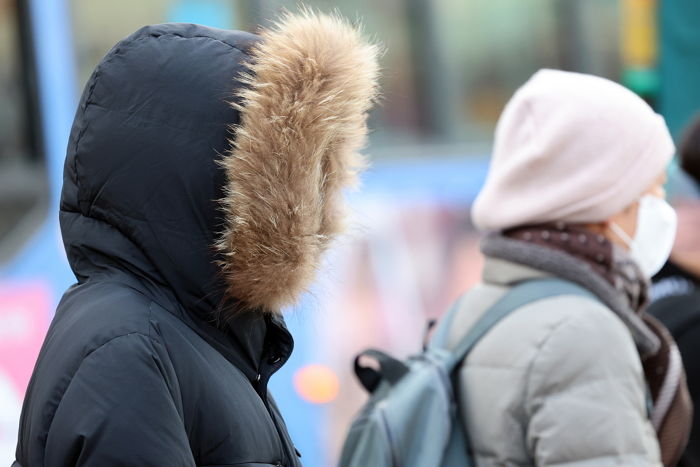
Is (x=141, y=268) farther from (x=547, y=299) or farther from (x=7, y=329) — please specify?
(x=7, y=329)

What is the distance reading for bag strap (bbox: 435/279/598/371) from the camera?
7.34ft

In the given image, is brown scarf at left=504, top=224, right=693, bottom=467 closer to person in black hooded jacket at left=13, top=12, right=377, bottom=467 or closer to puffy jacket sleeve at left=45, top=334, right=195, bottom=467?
person in black hooded jacket at left=13, top=12, right=377, bottom=467

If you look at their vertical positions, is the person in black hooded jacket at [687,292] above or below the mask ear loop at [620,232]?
below

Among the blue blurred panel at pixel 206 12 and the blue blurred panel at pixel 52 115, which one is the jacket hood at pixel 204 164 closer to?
the blue blurred panel at pixel 52 115

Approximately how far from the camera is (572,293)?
223 centimetres

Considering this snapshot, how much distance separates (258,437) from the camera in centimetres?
151

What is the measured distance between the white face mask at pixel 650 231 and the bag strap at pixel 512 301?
0.27 m

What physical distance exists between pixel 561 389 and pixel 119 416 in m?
1.03

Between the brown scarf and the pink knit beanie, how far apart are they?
0.04 metres

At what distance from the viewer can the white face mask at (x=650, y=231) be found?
8.07 ft

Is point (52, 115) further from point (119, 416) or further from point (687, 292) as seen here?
point (119, 416)

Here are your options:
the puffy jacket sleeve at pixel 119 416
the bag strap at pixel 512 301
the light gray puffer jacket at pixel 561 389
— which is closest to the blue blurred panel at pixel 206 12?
the bag strap at pixel 512 301

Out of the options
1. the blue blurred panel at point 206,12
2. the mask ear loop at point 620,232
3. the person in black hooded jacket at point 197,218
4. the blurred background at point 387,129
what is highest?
the person in black hooded jacket at point 197,218

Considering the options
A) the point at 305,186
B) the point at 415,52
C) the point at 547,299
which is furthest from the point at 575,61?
the point at 305,186
